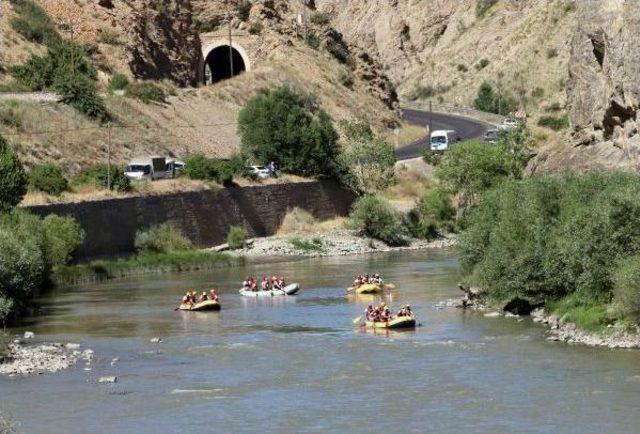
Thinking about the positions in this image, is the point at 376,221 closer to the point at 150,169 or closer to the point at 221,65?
the point at 150,169

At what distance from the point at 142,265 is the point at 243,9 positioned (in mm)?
53158

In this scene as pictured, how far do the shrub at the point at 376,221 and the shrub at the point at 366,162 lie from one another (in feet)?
27.5

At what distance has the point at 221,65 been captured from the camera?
138750 millimetres

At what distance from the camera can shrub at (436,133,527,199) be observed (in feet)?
337

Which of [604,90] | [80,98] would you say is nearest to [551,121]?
[80,98]

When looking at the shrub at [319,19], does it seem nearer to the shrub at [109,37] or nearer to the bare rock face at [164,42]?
the bare rock face at [164,42]

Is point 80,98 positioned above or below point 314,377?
above

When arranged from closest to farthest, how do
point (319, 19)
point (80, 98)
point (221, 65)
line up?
point (80, 98) < point (221, 65) < point (319, 19)

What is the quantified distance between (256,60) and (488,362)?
8485cm

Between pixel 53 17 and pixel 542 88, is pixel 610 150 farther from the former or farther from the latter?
pixel 542 88

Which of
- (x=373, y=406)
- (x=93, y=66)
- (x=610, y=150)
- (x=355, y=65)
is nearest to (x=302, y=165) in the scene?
(x=93, y=66)

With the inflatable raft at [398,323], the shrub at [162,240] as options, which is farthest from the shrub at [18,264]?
the shrub at [162,240]

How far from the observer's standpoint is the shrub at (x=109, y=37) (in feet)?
389

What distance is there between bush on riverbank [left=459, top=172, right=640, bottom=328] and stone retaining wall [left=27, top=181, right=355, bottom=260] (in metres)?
26.5
